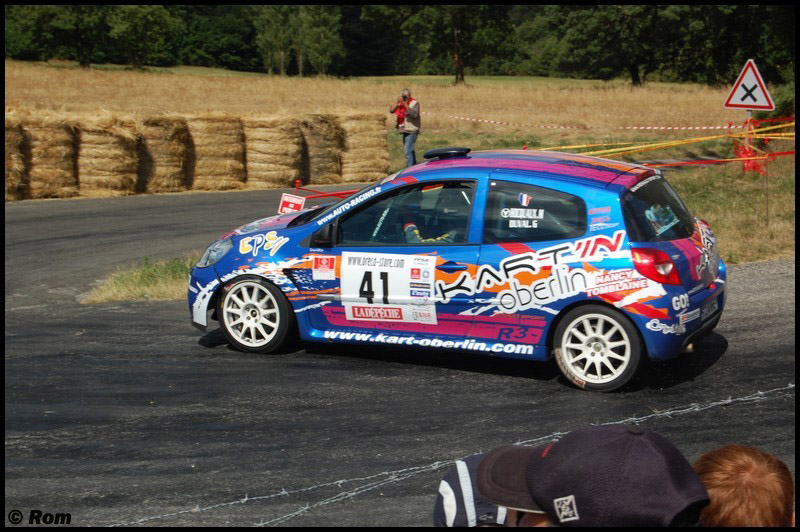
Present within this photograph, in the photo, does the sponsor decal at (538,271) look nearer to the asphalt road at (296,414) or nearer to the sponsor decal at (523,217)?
the sponsor decal at (523,217)

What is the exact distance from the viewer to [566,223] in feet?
23.4

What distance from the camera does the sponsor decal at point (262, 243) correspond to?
8016mm

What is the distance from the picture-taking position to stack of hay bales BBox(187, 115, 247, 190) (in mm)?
21109

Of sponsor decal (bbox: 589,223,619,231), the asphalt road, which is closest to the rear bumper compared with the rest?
the asphalt road

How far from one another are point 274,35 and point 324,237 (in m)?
108

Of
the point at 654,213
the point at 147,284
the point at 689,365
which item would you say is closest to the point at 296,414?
the point at 654,213

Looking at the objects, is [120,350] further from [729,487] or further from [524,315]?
[729,487]

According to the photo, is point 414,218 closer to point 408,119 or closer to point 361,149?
point 408,119

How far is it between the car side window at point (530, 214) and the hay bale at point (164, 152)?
1448 centimetres

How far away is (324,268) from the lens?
7785 mm

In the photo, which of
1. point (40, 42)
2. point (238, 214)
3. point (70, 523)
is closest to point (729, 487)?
point (70, 523)

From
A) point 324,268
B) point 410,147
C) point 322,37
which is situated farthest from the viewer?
point 322,37

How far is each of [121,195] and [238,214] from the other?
382cm

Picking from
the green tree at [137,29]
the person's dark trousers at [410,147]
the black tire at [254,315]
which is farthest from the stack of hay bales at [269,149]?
the green tree at [137,29]
